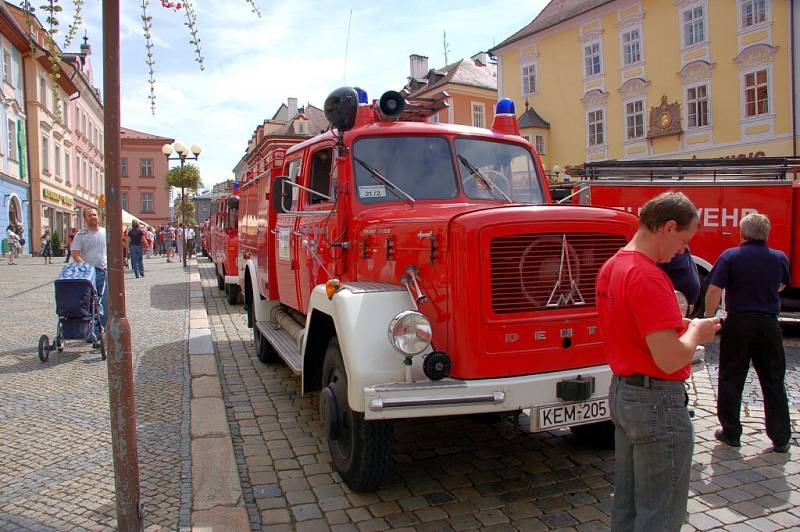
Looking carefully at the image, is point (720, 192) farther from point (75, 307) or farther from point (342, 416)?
point (75, 307)

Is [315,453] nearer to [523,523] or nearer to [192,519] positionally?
[192,519]

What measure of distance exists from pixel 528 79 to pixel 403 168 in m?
29.8

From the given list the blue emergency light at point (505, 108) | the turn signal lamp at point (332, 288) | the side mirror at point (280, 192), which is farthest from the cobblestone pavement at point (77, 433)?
the blue emergency light at point (505, 108)

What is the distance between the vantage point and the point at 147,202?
7075cm

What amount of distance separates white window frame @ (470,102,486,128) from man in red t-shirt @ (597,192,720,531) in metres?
38.5

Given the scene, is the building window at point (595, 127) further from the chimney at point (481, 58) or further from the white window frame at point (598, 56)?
the chimney at point (481, 58)

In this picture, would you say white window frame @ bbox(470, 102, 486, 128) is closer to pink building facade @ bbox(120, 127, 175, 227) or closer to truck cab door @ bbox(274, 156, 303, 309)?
truck cab door @ bbox(274, 156, 303, 309)

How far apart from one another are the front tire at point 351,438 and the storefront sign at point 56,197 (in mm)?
35477

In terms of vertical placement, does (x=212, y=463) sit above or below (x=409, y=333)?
below

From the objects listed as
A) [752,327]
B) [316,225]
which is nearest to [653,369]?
[752,327]

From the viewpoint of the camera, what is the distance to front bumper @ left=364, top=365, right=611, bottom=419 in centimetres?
336

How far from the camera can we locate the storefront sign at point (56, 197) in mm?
34406

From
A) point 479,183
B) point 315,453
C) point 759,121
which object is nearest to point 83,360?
point 315,453

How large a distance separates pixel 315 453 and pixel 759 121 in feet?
75.7
